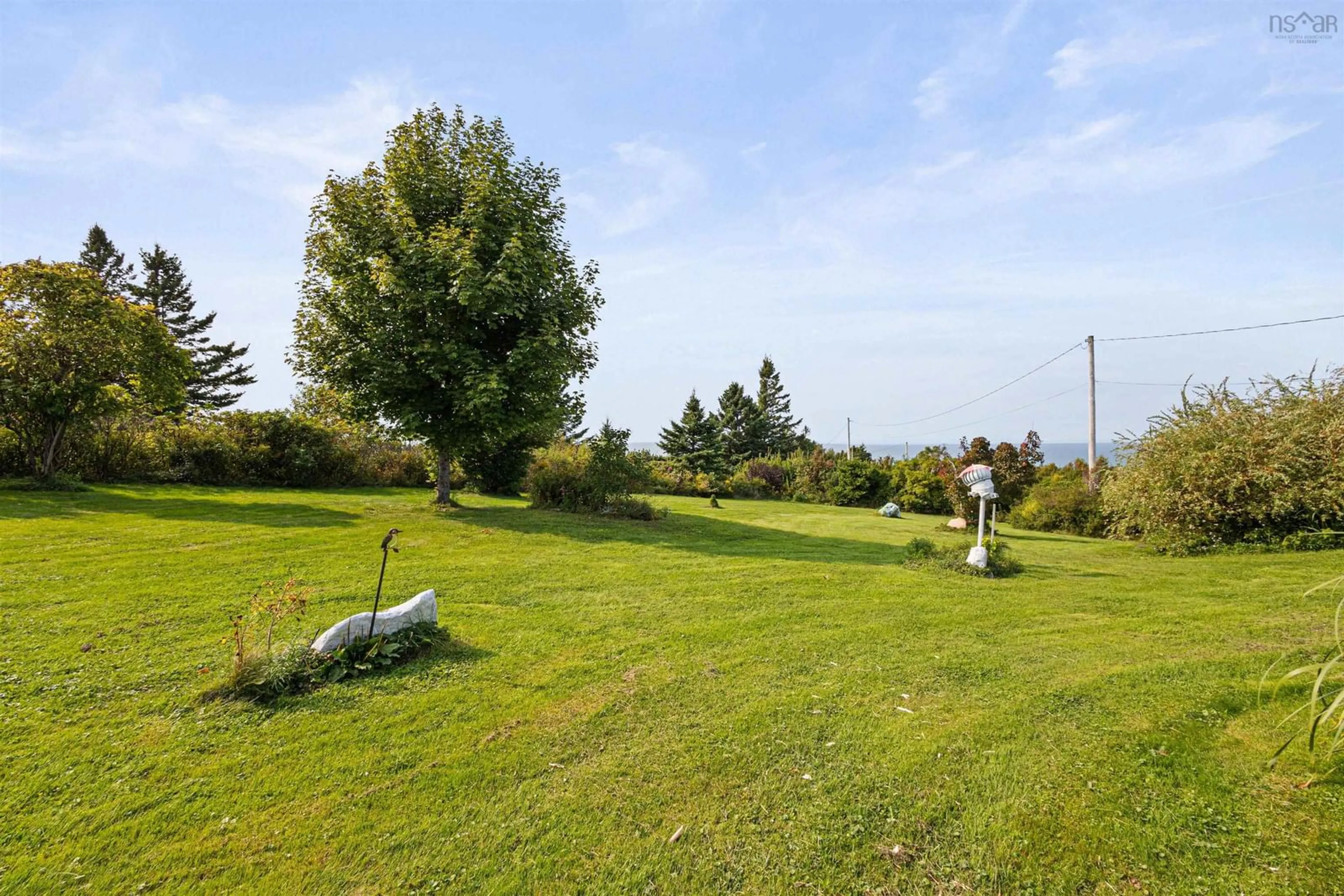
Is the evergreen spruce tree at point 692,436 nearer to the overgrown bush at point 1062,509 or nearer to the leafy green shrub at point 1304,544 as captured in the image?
the overgrown bush at point 1062,509

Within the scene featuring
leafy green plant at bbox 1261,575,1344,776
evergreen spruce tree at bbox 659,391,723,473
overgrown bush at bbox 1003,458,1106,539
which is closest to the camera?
leafy green plant at bbox 1261,575,1344,776

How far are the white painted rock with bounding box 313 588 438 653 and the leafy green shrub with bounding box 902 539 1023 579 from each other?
6.51m

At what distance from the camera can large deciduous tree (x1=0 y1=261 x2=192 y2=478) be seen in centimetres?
1105

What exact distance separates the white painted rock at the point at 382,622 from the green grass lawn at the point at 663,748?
1.15ft

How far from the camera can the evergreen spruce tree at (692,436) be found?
3878 centimetres

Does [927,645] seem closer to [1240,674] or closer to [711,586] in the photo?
[1240,674]

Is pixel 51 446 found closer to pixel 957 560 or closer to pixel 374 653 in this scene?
pixel 374 653

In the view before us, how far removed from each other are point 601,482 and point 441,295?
5.02 meters

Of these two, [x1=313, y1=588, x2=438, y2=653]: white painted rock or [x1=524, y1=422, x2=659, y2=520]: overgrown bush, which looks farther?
[x1=524, y1=422, x2=659, y2=520]: overgrown bush

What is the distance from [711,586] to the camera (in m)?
6.64

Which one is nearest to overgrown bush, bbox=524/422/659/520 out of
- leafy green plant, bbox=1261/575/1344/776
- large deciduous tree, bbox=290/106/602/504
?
large deciduous tree, bbox=290/106/602/504

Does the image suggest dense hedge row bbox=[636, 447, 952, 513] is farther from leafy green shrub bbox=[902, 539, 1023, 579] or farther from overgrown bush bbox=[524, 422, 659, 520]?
leafy green shrub bbox=[902, 539, 1023, 579]

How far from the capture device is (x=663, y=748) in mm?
3072

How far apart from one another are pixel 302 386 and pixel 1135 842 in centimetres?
1504
